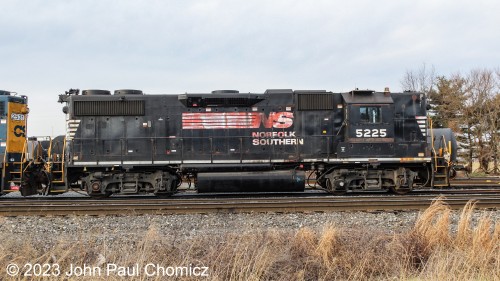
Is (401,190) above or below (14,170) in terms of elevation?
below

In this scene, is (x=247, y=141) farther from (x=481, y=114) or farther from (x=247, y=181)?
(x=481, y=114)

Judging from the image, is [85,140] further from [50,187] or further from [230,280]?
[230,280]

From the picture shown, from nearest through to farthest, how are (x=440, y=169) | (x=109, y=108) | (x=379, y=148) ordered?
(x=379, y=148), (x=440, y=169), (x=109, y=108)

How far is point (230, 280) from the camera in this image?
5.05 meters

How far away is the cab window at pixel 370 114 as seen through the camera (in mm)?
14523

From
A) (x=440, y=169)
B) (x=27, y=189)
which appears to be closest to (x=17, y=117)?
(x=27, y=189)

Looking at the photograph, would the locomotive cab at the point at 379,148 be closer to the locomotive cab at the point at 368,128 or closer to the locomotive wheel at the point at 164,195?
the locomotive cab at the point at 368,128

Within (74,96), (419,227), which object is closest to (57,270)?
(419,227)

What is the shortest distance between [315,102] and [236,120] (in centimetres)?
287

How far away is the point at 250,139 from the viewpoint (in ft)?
47.6

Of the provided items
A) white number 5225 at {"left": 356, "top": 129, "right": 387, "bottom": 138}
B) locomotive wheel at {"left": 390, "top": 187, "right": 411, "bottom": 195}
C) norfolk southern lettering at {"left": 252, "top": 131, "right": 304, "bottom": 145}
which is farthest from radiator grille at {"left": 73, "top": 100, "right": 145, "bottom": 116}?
locomotive wheel at {"left": 390, "top": 187, "right": 411, "bottom": 195}

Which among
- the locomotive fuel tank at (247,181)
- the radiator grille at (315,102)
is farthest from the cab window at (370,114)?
the locomotive fuel tank at (247,181)

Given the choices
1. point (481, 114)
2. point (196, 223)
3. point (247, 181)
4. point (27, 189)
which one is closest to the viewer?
point (196, 223)

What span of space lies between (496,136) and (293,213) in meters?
32.8
